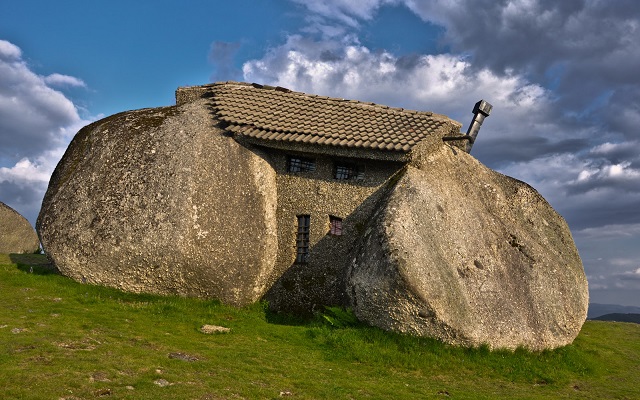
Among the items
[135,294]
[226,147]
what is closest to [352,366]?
[135,294]

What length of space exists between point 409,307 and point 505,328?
13.2 ft

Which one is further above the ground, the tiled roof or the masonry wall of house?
the tiled roof

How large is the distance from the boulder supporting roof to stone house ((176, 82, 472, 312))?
0.04m

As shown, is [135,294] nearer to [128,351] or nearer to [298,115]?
[128,351]

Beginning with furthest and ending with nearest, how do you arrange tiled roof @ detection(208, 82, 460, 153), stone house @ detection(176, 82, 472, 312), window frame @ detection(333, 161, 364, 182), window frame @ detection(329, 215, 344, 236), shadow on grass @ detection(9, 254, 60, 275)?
window frame @ detection(333, 161, 364, 182) → window frame @ detection(329, 215, 344, 236) → shadow on grass @ detection(9, 254, 60, 275) → tiled roof @ detection(208, 82, 460, 153) → stone house @ detection(176, 82, 472, 312)

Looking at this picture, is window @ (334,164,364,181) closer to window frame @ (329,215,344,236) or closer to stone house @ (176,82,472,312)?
stone house @ (176,82,472,312)

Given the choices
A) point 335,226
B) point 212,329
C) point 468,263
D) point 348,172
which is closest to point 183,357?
point 212,329

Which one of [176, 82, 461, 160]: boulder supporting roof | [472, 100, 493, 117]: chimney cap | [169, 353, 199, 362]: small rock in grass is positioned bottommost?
[169, 353, 199, 362]: small rock in grass

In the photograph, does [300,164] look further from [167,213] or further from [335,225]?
[167,213]

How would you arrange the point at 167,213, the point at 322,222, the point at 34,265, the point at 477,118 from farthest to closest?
the point at 477,118 → the point at 34,265 → the point at 322,222 → the point at 167,213

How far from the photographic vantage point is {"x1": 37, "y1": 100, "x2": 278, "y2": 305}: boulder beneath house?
19.3 m

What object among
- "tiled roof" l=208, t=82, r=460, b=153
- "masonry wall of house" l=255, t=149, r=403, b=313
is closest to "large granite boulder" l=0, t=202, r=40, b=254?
"tiled roof" l=208, t=82, r=460, b=153

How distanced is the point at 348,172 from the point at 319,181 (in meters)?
1.28

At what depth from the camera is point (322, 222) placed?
21.6 meters
